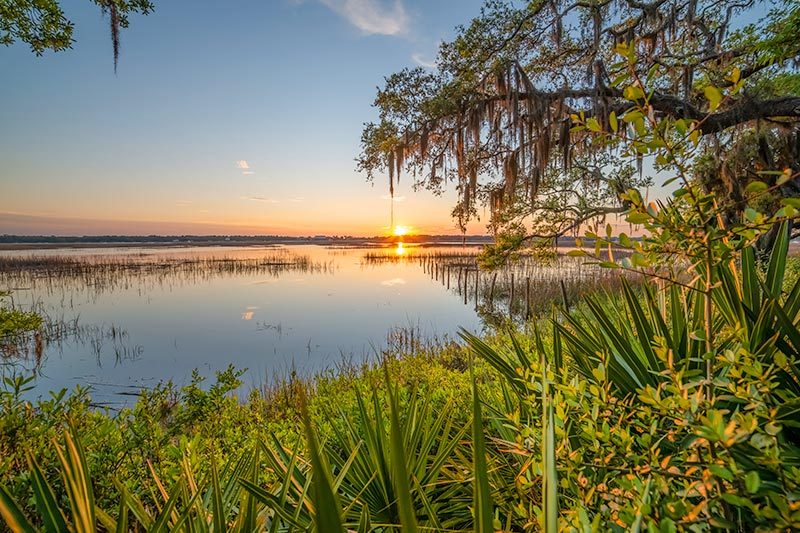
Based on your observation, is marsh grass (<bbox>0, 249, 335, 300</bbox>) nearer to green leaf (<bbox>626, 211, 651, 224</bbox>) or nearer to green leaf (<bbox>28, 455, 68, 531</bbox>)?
green leaf (<bbox>28, 455, 68, 531</bbox>)

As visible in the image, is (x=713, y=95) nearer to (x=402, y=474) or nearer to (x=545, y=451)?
(x=545, y=451)

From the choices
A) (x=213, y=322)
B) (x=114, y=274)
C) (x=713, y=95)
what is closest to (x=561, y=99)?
(x=713, y=95)

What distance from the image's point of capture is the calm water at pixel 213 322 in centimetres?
988

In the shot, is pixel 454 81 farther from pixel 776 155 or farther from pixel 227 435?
pixel 776 155

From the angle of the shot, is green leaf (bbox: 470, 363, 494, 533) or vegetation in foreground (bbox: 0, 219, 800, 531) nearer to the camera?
green leaf (bbox: 470, 363, 494, 533)

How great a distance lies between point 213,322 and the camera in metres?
14.4

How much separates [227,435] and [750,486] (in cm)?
437

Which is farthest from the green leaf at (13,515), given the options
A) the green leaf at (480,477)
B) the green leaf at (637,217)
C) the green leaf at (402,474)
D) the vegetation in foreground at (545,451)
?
the green leaf at (637,217)

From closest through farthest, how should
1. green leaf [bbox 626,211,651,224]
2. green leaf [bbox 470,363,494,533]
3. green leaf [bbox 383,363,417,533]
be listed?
green leaf [bbox 383,363,417,533] < green leaf [bbox 470,363,494,533] < green leaf [bbox 626,211,651,224]

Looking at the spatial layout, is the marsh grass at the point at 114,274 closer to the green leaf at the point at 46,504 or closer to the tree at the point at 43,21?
the tree at the point at 43,21

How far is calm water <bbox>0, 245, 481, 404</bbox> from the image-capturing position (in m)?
9.88

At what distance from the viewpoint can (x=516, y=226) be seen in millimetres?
9547

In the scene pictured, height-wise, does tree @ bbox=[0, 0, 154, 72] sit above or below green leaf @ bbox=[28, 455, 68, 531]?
above

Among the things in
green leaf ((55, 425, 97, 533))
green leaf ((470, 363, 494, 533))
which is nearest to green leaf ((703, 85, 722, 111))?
green leaf ((470, 363, 494, 533))
